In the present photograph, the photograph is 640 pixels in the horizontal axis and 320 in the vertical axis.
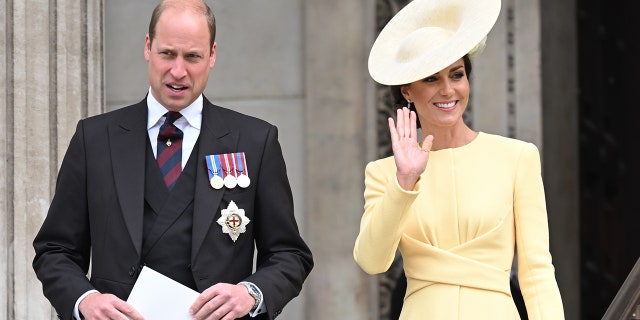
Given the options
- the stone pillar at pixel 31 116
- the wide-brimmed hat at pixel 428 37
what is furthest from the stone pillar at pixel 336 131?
the wide-brimmed hat at pixel 428 37

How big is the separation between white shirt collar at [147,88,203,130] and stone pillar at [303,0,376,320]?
3.35 m

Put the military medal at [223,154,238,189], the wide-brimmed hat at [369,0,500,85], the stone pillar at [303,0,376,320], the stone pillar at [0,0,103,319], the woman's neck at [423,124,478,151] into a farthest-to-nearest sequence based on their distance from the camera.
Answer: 1. the stone pillar at [303,0,376,320]
2. the stone pillar at [0,0,103,319]
3. the woman's neck at [423,124,478,151]
4. the wide-brimmed hat at [369,0,500,85]
5. the military medal at [223,154,238,189]

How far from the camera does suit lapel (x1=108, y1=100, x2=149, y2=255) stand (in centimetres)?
507

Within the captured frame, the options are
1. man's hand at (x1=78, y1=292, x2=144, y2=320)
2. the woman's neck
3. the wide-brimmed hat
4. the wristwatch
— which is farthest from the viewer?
the woman's neck

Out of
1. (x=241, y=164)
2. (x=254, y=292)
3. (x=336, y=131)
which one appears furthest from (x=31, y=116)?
(x=254, y=292)

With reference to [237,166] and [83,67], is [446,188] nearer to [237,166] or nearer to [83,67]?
[237,166]

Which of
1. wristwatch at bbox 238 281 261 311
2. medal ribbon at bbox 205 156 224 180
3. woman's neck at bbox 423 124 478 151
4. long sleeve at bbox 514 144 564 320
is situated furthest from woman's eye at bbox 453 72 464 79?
wristwatch at bbox 238 281 261 311

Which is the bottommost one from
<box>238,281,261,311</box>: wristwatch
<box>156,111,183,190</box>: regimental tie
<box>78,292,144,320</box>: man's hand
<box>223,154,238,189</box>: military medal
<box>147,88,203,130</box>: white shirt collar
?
<box>78,292,144,320</box>: man's hand

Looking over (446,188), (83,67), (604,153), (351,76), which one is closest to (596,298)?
(604,153)

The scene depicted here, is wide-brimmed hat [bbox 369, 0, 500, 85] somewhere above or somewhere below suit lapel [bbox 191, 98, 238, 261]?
above

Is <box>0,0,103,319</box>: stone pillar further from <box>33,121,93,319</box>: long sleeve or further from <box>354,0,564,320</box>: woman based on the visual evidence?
<box>354,0,564,320</box>: woman

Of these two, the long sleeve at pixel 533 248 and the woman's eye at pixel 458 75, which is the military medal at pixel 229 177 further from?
the long sleeve at pixel 533 248

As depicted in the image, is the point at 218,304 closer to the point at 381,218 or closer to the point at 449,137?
the point at 381,218

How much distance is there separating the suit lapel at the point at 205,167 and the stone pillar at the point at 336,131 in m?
3.30
